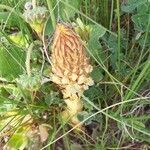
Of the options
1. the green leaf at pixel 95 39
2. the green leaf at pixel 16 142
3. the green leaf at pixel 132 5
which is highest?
the green leaf at pixel 132 5

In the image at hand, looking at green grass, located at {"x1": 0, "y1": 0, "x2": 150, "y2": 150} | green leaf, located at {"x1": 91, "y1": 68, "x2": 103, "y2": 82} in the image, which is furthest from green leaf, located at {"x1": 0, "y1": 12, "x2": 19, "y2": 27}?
green leaf, located at {"x1": 91, "y1": 68, "x2": 103, "y2": 82}

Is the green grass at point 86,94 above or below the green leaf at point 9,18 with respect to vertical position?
below

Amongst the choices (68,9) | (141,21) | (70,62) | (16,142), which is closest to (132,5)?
(141,21)

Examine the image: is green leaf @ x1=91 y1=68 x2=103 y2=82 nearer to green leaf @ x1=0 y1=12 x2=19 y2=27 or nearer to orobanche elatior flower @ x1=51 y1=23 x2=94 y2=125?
orobanche elatior flower @ x1=51 y1=23 x2=94 y2=125

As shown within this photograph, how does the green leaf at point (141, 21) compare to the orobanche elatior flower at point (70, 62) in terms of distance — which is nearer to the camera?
the orobanche elatior flower at point (70, 62)

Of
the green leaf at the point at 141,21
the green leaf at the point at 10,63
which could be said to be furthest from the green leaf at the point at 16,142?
the green leaf at the point at 141,21

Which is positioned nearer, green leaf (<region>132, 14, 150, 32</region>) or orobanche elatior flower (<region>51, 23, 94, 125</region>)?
orobanche elatior flower (<region>51, 23, 94, 125</region>)

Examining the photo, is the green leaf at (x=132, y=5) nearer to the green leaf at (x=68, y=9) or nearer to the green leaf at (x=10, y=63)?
the green leaf at (x=68, y=9)

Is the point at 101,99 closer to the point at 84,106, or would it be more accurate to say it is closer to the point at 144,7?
the point at 84,106
